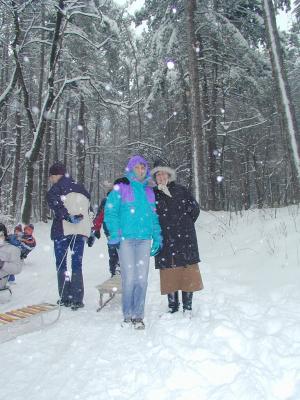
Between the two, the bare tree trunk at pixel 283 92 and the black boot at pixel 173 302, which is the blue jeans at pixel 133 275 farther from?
the bare tree trunk at pixel 283 92

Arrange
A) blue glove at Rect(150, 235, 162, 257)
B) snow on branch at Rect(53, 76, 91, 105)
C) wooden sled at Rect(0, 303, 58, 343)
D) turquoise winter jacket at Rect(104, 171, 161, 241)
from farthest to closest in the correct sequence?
1. snow on branch at Rect(53, 76, 91, 105)
2. blue glove at Rect(150, 235, 162, 257)
3. turquoise winter jacket at Rect(104, 171, 161, 241)
4. wooden sled at Rect(0, 303, 58, 343)

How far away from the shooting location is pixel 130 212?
543cm

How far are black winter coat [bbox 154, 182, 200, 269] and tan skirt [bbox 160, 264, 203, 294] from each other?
8cm

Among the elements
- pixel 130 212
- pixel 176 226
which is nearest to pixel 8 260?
pixel 130 212

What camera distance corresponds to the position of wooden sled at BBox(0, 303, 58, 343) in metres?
4.93

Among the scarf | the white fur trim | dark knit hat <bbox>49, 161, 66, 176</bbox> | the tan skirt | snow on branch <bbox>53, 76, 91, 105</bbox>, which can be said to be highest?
snow on branch <bbox>53, 76, 91, 105</bbox>

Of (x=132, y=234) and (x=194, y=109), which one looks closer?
(x=132, y=234)

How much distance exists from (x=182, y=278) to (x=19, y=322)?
216 centimetres

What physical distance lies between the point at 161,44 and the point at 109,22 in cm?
262

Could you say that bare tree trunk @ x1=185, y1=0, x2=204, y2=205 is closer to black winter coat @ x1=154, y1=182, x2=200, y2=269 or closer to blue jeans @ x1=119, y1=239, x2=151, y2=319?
black winter coat @ x1=154, y1=182, x2=200, y2=269

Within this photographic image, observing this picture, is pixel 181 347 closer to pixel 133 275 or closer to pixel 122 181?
pixel 133 275

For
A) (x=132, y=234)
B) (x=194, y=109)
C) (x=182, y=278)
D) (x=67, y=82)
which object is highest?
(x=67, y=82)

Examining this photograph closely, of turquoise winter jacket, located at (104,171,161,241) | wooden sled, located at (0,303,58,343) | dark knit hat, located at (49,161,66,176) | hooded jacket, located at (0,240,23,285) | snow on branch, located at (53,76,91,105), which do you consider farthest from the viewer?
snow on branch, located at (53,76,91,105)

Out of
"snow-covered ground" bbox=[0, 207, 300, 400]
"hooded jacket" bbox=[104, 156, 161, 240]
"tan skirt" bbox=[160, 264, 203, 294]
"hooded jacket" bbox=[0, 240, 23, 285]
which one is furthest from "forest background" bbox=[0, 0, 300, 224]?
"hooded jacket" bbox=[0, 240, 23, 285]
